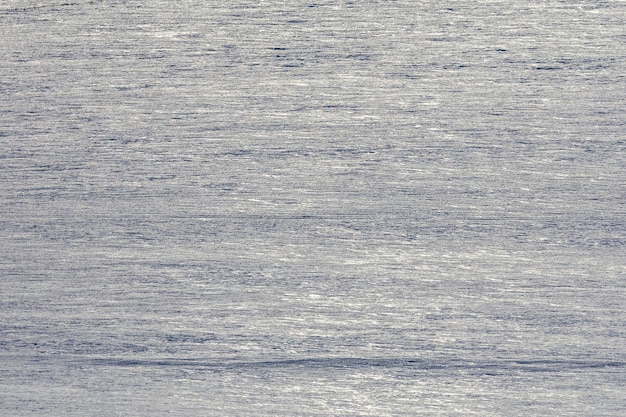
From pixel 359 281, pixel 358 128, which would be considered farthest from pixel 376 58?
pixel 359 281

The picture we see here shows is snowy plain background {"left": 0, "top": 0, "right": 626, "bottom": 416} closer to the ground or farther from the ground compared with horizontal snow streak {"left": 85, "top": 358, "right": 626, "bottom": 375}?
farther from the ground

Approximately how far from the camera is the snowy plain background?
419mm

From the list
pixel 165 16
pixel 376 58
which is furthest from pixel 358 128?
pixel 165 16

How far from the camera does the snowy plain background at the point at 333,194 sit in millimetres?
419

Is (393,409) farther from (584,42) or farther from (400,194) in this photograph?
(584,42)

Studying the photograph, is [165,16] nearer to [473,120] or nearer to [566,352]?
[473,120]

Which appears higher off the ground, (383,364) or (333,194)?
(333,194)

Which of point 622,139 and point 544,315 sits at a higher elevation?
point 622,139

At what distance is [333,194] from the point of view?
425 millimetres

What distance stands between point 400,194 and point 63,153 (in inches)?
9.0

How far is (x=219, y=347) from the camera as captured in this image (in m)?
0.43

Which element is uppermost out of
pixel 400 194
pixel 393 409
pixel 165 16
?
pixel 165 16

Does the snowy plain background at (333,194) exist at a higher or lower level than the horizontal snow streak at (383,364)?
higher

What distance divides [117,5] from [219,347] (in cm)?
24
